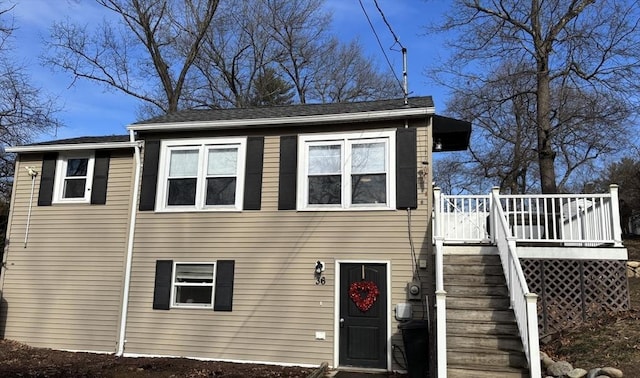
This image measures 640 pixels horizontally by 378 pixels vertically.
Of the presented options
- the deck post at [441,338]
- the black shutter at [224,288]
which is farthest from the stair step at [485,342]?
the black shutter at [224,288]

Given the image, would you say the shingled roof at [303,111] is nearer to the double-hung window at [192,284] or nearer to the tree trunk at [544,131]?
the double-hung window at [192,284]

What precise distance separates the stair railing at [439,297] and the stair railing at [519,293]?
37.4 inches

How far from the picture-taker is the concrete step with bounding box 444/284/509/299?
6.98m

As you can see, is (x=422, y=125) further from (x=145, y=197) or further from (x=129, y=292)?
(x=129, y=292)

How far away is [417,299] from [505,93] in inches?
522

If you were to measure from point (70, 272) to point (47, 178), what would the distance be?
227 cm

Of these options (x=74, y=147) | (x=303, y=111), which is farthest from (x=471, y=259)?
(x=74, y=147)

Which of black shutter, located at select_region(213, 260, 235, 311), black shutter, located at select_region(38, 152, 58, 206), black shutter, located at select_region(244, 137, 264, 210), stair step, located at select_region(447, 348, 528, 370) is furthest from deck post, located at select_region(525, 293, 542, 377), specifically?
black shutter, located at select_region(38, 152, 58, 206)

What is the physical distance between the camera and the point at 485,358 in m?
5.95

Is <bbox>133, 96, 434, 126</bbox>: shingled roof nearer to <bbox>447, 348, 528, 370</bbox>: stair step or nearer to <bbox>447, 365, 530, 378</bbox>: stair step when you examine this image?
<bbox>447, 348, 528, 370</bbox>: stair step

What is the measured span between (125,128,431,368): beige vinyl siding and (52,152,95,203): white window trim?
166 cm

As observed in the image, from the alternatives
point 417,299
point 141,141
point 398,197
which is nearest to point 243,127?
point 141,141

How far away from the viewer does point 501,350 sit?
604 cm

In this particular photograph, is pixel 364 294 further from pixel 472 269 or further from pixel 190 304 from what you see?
pixel 190 304
